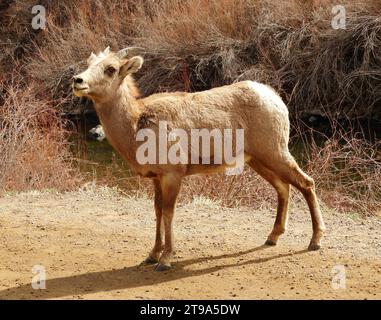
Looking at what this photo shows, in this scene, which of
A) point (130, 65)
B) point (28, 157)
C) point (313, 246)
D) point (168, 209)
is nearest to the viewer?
point (168, 209)

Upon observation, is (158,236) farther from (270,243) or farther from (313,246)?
(313,246)

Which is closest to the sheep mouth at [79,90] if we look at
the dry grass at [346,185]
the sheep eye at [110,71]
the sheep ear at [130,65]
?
the sheep eye at [110,71]

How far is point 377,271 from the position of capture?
6.23m

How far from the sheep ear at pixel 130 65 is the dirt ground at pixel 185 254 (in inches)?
67.6

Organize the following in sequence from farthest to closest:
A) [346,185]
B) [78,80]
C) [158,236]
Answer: [346,185], [158,236], [78,80]

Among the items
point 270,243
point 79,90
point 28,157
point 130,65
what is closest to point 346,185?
point 270,243

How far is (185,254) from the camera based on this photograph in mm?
6840

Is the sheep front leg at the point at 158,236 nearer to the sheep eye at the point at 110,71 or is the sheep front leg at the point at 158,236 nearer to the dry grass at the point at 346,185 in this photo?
the sheep eye at the point at 110,71

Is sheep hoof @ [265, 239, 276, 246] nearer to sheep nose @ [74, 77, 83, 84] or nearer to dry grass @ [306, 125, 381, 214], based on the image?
sheep nose @ [74, 77, 83, 84]

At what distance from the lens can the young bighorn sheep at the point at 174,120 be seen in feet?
20.7

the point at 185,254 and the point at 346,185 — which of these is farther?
the point at 346,185

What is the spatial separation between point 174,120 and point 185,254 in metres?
1.28

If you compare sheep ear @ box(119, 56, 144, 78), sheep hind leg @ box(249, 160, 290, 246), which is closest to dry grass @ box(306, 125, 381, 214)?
sheep hind leg @ box(249, 160, 290, 246)

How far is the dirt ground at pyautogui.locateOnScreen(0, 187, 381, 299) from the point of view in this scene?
5898 mm
